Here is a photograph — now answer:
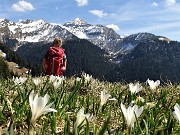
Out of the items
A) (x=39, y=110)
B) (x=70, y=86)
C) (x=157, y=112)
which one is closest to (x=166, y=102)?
(x=157, y=112)

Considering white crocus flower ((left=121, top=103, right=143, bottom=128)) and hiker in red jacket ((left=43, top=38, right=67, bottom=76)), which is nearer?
white crocus flower ((left=121, top=103, right=143, bottom=128))

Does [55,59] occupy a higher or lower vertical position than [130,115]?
higher

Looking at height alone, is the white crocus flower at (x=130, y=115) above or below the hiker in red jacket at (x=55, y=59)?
below

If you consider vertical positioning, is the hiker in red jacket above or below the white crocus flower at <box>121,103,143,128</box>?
above

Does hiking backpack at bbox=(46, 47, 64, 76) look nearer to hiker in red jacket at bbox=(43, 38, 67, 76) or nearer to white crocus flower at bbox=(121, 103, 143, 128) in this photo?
hiker in red jacket at bbox=(43, 38, 67, 76)

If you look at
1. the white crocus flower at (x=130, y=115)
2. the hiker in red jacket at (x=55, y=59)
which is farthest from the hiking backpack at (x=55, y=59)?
the white crocus flower at (x=130, y=115)

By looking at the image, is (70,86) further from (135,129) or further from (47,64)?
(47,64)

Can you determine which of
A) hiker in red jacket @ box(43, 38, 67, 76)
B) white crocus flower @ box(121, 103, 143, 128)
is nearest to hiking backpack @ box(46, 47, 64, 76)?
hiker in red jacket @ box(43, 38, 67, 76)

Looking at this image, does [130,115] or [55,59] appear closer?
[130,115]

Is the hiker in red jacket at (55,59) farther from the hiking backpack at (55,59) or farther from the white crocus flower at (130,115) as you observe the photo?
the white crocus flower at (130,115)

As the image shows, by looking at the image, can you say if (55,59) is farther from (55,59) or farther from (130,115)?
(130,115)

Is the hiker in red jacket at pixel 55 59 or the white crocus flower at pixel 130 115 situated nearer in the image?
the white crocus flower at pixel 130 115

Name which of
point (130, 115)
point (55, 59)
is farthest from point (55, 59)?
point (130, 115)

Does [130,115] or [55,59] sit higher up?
[55,59]
